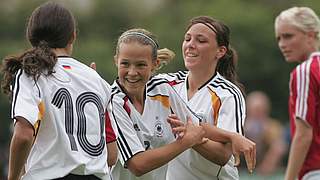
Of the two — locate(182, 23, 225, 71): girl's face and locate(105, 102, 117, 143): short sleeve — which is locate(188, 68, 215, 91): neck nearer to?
locate(182, 23, 225, 71): girl's face

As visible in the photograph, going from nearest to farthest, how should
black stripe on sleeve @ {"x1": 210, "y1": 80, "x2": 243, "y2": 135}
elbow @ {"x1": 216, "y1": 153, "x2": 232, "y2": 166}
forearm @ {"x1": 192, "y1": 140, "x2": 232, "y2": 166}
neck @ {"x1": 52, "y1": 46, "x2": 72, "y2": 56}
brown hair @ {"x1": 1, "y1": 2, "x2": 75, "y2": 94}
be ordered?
brown hair @ {"x1": 1, "y1": 2, "x2": 75, "y2": 94} < neck @ {"x1": 52, "y1": 46, "x2": 72, "y2": 56} < forearm @ {"x1": 192, "y1": 140, "x2": 232, "y2": 166} < elbow @ {"x1": 216, "y1": 153, "x2": 232, "y2": 166} < black stripe on sleeve @ {"x1": 210, "y1": 80, "x2": 243, "y2": 135}

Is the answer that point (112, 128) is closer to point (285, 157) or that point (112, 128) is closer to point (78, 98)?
point (78, 98)

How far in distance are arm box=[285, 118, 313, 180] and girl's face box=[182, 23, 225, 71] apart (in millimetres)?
864

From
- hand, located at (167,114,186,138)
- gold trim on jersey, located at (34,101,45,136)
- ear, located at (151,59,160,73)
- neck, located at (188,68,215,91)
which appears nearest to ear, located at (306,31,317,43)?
neck, located at (188,68,215,91)

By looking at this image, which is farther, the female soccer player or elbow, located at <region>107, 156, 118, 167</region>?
the female soccer player

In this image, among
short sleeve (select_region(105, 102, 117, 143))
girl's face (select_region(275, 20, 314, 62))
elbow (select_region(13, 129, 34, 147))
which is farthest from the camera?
girl's face (select_region(275, 20, 314, 62))

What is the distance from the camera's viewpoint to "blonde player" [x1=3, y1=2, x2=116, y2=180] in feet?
20.4

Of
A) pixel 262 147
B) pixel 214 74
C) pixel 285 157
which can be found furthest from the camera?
pixel 285 157

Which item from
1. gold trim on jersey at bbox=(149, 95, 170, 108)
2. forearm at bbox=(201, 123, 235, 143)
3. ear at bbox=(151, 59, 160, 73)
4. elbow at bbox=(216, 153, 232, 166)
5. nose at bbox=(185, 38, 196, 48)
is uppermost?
nose at bbox=(185, 38, 196, 48)

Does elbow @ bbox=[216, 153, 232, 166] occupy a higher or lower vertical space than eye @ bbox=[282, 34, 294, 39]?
lower

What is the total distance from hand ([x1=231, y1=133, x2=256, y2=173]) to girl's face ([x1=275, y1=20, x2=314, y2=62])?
1314 millimetres

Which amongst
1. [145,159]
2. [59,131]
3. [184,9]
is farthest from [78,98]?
[184,9]

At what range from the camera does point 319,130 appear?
26.6ft

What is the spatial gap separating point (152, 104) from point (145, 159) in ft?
1.38
